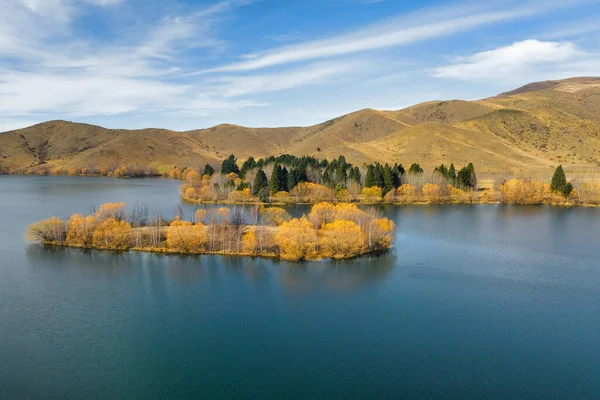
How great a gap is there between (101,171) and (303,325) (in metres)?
158

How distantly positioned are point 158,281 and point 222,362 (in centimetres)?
1521

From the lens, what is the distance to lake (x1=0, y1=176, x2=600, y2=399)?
77.7 feet

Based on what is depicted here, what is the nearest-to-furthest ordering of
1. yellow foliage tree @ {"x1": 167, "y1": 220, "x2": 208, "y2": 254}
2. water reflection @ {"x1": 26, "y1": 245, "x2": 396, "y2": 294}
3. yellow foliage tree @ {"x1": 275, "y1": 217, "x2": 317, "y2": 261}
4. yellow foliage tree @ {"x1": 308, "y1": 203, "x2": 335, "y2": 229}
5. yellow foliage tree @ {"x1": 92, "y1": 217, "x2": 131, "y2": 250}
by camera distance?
water reflection @ {"x1": 26, "y1": 245, "x2": 396, "y2": 294} → yellow foliage tree @ {"x1": 275, "y1": 217, "x2": 317, "y2": 261} → yellow foliage tree @ {"x1": 167, "y1": 220, "x2": 208, "y2": 254} → yellow foliage tree @ {"x1": 92, "y1": 217, "x2": 131, "y2": 250} → yellow foliage tree @ {"x1": 308, "y1": 203, "x2": 335, "y2": 229}

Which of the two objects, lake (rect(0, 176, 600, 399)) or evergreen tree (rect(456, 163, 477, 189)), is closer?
lake (rect(0, 176, 600, 399))

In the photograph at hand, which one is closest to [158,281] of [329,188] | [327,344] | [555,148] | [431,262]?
[327,344]

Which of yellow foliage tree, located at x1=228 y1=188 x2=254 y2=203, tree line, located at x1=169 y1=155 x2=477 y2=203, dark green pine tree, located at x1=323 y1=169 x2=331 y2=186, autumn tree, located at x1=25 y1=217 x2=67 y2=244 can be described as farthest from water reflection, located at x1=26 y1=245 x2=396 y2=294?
dark green pine tree, located at x1=323 y1=169 x2=331 y2=186

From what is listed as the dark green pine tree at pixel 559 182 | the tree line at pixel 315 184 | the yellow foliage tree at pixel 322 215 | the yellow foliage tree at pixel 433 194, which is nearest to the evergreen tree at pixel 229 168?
the tree line at pixel 315 184

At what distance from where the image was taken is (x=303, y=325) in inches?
1188

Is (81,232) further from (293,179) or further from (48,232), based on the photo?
(293,179)

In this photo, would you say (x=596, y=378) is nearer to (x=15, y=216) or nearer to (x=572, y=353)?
(x=572, y=353)

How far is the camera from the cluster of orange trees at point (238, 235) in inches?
1762

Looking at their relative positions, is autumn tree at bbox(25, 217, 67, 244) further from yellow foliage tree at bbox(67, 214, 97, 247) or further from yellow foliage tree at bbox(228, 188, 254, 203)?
yellow foliage tree at bbox(228, 188, 254, 203)

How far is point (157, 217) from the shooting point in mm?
54562

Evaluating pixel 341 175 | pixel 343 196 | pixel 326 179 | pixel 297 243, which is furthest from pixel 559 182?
pixel 297 243
